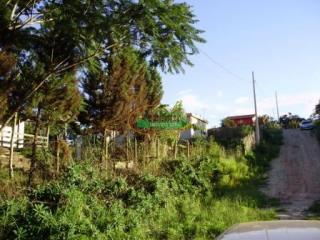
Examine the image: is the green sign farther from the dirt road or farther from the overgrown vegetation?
the dirt road

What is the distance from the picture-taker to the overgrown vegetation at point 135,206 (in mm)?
9930

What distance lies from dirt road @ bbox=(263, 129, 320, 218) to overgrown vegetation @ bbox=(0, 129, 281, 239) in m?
1.02

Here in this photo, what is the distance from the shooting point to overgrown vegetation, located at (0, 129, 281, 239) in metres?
9.93

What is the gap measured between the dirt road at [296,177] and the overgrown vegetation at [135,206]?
102 centimetres

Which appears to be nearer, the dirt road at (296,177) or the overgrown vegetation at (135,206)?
the overgrown vegetation at (135,206)

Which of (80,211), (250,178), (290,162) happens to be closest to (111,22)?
(80,211)

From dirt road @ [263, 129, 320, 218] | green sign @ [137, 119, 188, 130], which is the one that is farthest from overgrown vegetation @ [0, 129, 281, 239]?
green sign @ [137, 119, 188, 130]

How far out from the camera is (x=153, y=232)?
12766 millimetres

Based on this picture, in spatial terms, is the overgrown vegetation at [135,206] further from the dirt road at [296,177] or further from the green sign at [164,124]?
the green sign at [164,124]

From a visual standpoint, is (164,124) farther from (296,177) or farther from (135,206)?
(135,206)

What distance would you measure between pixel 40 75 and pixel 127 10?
5.60m

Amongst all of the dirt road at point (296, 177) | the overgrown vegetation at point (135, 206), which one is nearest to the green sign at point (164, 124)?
the overgrown vegetation at point (135, 206)

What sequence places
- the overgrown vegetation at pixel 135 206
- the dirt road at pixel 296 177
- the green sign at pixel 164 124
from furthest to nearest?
the green sign at pixel 164 124 < the dirt road at pixel 296 177 < the overgrown vegetation at pixel 135 206

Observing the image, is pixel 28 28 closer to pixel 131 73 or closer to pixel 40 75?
pixel 40 75
